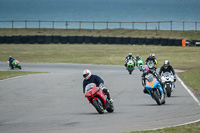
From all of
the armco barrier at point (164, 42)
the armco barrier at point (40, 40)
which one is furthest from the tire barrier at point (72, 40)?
the armco barrier at point (164, 42)

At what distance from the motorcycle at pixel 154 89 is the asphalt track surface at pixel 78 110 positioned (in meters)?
0.28

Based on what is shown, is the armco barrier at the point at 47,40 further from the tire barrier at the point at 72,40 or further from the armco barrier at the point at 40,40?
the armco barrier at the point at 40,40

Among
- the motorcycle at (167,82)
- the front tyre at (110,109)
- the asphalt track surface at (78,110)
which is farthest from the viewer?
the motorcycle at (167,82)

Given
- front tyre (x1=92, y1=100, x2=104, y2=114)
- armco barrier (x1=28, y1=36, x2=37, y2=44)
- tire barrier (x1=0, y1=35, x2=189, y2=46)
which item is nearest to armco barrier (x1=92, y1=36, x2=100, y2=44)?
tire barrier (x1=0, y1=35, x2=189, y2=46)

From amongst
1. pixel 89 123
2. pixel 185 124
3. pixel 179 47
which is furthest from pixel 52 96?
pixel 179 47

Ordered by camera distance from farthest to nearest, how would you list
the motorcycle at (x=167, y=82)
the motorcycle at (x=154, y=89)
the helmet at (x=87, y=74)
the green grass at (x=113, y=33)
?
the green grass at (x=113, y=33), the motorcycle at (x=167, y=82), the motorcycle at (x=154, y=89), the helmet at (x=87, y=74)

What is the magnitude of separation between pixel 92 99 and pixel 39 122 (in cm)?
190

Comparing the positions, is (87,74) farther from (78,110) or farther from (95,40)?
(95,40)

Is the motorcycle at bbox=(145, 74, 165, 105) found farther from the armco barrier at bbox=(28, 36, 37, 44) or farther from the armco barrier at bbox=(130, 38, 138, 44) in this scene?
the armco barrier at bbox=(28, 36, 37, 44)

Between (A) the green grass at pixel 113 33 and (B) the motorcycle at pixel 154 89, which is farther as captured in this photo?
(A) the green grass at pixel 113 33

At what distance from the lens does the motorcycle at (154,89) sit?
14711mm

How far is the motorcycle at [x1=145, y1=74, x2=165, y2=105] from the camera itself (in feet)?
48.3

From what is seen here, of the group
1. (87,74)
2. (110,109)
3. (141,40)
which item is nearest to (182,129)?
(110,109)

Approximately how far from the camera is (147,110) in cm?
1364
